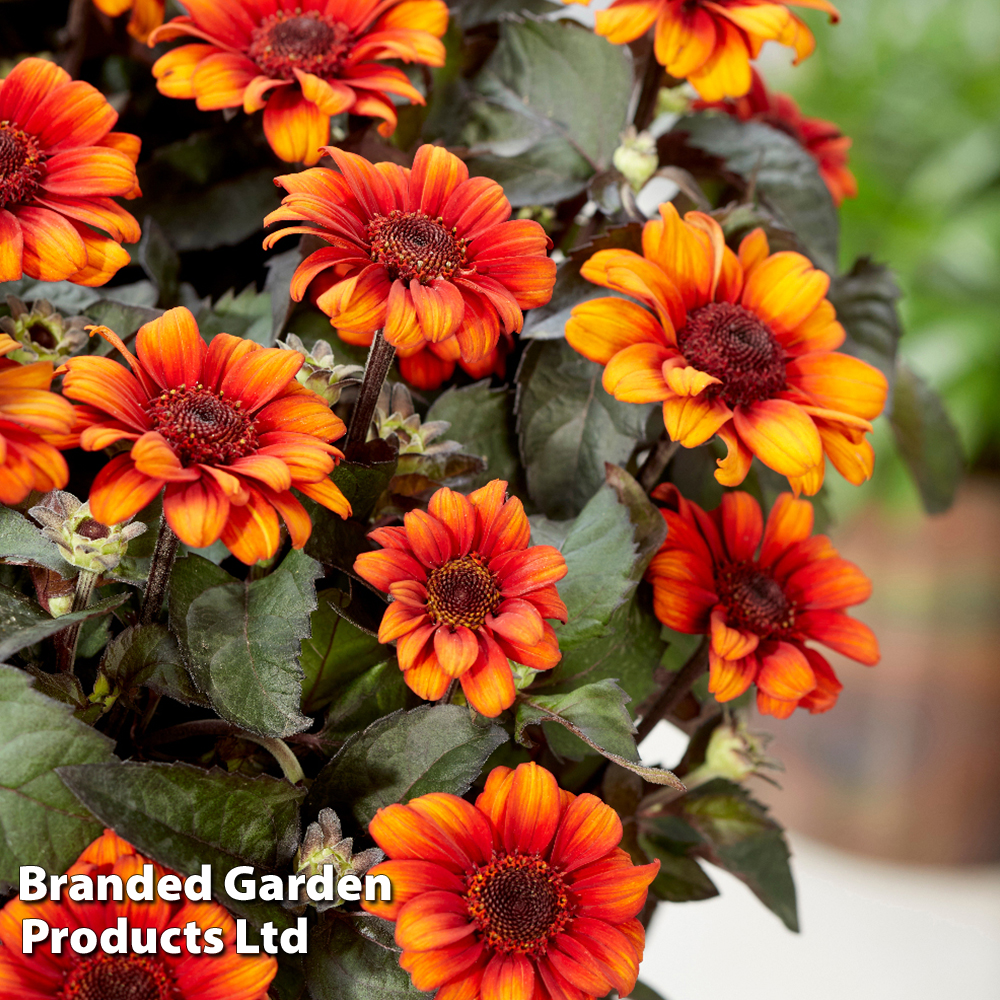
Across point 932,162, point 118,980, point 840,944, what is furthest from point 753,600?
point 932,162

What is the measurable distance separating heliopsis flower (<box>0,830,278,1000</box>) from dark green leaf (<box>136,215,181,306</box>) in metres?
0.20

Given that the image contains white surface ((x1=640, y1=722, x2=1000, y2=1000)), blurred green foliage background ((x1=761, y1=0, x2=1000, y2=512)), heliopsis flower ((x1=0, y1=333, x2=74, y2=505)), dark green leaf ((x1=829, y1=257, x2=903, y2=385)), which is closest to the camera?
heliopsis flower ((x1=0, y1=333, x2=74, y2=505))

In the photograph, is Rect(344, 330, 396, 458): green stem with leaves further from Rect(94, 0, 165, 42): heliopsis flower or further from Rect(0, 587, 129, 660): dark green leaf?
Rect(94, 0, 165, 42): heliopsis flower

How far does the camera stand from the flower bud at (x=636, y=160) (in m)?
0.39

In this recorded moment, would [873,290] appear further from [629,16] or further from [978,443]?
[978,443]

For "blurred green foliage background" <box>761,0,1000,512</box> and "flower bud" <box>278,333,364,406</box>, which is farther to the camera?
"blurred green foliage background" <box>761,0,1000,512</box>

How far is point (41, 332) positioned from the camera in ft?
1.06

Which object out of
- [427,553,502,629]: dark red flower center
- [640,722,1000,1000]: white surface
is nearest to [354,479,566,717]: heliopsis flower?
[427,553,502,629]: dark red flower center

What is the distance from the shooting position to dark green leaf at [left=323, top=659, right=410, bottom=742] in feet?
0.98

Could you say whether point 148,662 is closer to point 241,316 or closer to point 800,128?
point 241,316

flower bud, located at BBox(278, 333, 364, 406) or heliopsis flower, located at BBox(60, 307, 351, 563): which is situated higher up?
flower bud, located at BBox(278, 333, 364, 406)

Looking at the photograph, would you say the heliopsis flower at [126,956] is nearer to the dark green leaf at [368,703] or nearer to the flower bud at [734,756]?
the dark green leaf at [368,703]

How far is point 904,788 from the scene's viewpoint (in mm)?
1450

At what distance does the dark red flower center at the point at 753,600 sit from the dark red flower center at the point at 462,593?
0.10m
